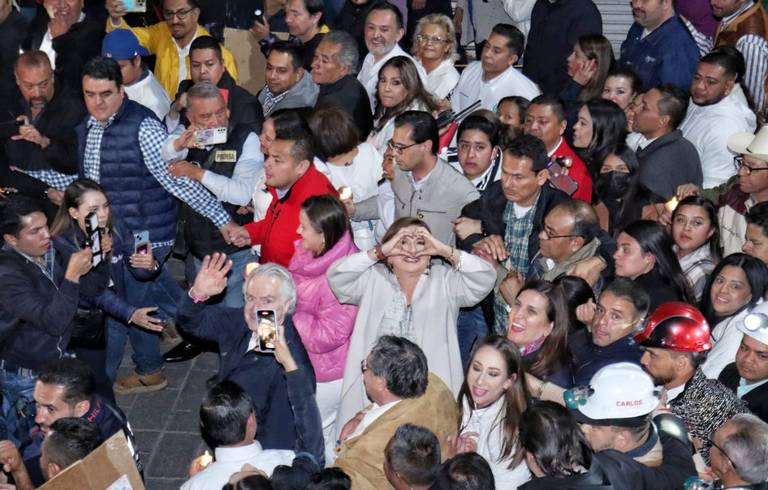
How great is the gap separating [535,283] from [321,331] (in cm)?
127

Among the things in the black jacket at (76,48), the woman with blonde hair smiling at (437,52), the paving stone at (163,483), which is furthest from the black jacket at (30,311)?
the woman with blonde hair smiling at (437,52)

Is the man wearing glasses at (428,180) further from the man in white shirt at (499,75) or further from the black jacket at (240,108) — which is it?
the man in white shirt at (499,75)

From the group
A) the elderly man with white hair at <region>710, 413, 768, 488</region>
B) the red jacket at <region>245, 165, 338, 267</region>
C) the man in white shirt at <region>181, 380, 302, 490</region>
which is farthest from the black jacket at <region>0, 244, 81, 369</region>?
the elderly man with white hair at <region>710, 413, 768, 488</region>

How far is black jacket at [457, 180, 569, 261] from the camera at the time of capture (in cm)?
651

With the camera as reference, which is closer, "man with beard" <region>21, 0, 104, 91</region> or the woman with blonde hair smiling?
the woman with blonde hair smiling

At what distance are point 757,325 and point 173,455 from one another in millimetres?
3737

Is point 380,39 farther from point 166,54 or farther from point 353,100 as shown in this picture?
point 166,54

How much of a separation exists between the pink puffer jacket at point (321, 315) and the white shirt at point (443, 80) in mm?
3215

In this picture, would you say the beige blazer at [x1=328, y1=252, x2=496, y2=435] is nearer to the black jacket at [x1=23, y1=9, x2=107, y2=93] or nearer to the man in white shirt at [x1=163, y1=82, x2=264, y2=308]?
the man in white shirt at [x1=163, y1=82, x2=264, y2=308]

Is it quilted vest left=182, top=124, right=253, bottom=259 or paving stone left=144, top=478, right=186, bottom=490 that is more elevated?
quilted vest left=182, top=124, right=253, bottom=259

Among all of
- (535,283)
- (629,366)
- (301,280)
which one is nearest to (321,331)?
(301,280)

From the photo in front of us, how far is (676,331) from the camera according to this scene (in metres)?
5.44

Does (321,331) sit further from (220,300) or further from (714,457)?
(714,457)

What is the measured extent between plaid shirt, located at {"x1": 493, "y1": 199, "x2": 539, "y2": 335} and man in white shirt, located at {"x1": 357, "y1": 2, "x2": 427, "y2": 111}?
2.74 metres
